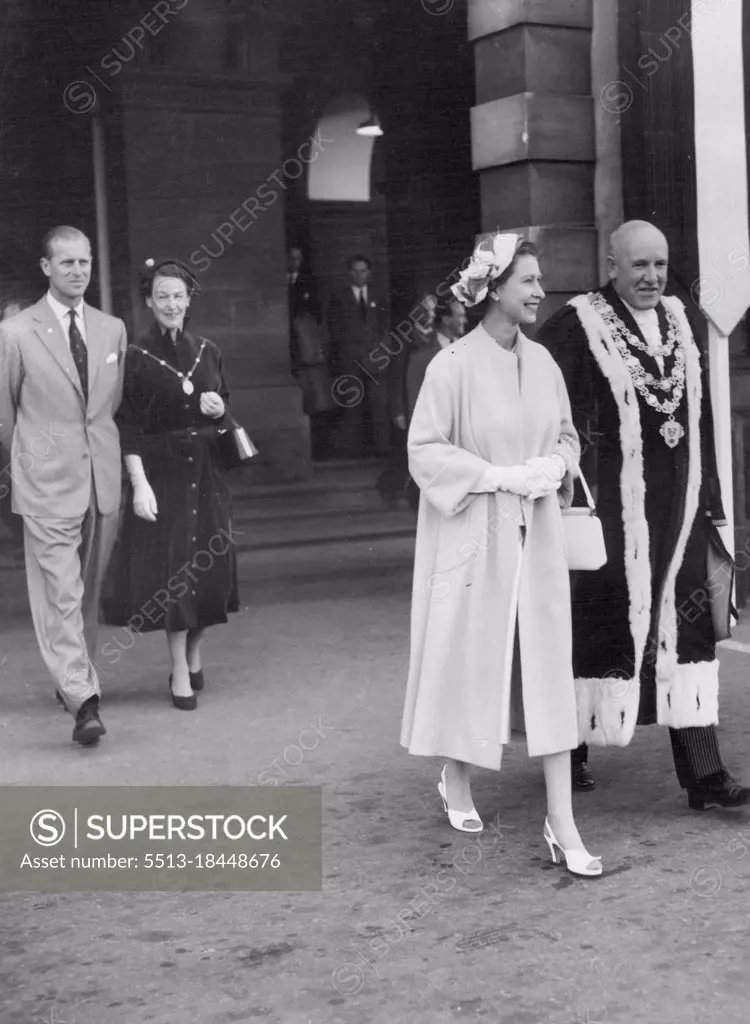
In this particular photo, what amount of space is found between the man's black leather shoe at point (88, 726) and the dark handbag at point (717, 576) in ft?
7.83

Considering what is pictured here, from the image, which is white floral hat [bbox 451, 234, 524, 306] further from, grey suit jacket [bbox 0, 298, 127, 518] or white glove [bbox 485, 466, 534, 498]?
grey suit jacket [bbox 0, 298, 127, 518]

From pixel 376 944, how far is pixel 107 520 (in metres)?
3.05

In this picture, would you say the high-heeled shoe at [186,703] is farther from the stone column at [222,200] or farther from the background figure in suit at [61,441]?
the stone column at [222,200]

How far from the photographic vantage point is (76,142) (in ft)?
47.3

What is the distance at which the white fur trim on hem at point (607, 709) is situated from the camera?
17.1 ft

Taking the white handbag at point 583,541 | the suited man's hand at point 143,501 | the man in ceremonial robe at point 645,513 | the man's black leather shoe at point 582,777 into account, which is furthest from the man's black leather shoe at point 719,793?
the suited man's hand at point 143,501

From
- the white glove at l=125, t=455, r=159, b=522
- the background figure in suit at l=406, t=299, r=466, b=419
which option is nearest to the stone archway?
the background figure in suit at l=406, t=299, r=466, b=419

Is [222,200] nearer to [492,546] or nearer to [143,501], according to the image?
[143,501]

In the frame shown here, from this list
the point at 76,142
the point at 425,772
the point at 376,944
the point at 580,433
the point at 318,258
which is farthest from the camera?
the point at 318,258

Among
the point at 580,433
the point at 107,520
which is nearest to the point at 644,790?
the point at 580,433

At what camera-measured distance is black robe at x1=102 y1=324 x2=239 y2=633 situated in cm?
687

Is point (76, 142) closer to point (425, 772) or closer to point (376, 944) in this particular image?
point (425, 772)

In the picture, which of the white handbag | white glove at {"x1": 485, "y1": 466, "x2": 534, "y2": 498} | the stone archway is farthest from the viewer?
the stone archway

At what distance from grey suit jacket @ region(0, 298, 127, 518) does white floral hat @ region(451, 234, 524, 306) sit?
225 cm
